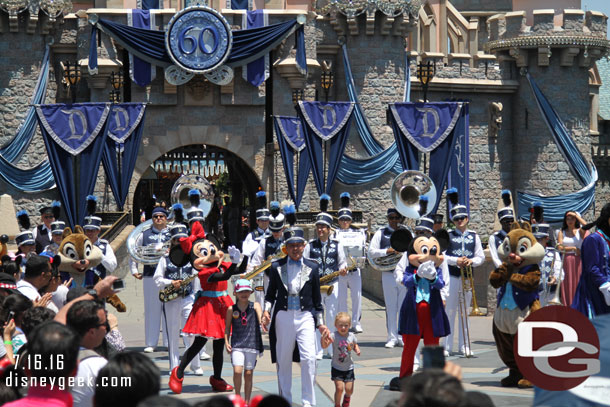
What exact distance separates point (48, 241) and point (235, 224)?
372 inches

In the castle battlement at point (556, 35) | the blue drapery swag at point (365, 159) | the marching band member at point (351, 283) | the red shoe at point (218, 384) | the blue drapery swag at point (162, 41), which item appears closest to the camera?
the red shoe at point (218, 384)

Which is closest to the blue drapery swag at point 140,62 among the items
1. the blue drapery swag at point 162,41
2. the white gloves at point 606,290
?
the blue drapery swag at point 162,41

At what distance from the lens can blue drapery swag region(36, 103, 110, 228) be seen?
17156 millimetres

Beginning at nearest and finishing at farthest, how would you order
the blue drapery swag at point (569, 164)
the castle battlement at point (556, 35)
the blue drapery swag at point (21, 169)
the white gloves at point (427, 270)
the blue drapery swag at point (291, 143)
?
the white gloves at point (427, 270) < the blue drapery swag at point (291, 143) < the blue drapery swag at point (21, 169) < the castle battlement at point (556, 35) < the blue drapery swag at point (569, 164)

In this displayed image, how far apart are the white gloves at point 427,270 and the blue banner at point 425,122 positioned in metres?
7.53

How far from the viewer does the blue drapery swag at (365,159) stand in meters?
22.2

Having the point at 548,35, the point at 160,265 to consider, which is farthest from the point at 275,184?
the point at 160,265

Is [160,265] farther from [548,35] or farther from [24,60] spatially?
[548,35]

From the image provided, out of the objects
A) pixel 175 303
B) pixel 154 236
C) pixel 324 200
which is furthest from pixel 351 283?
pixel 175 303

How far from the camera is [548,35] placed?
24312mm

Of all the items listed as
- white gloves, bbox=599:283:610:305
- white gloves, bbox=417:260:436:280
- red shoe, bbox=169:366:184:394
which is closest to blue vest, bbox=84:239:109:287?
red shoe, bbox=169:366:184:394

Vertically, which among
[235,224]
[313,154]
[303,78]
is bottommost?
[235,224]

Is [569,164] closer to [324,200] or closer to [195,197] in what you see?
[324,200]

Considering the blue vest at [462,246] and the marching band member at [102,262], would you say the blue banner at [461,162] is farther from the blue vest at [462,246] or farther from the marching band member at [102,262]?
the marching band member at [102,262]
